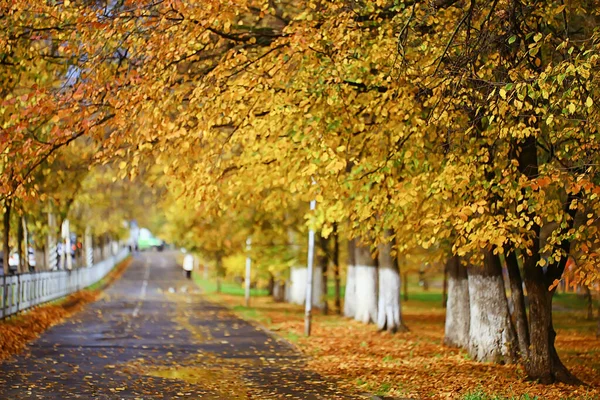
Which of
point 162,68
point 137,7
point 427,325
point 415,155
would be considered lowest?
point 427,325

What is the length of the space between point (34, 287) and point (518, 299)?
17.4 meters

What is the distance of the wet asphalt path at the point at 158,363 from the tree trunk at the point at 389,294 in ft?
11.8

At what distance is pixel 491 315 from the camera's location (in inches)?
683

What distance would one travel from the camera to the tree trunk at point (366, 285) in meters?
28.5

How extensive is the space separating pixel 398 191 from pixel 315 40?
250cm

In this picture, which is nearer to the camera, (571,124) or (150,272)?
(571,124)

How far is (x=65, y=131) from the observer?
13320mm

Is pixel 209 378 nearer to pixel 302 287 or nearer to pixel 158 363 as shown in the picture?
pixel 158 363

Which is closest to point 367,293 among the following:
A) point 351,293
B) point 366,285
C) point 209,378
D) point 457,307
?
point 366,285

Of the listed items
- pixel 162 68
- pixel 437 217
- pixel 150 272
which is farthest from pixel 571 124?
pixel 150 272

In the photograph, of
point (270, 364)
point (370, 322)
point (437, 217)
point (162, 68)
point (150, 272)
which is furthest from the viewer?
point (150, 272)

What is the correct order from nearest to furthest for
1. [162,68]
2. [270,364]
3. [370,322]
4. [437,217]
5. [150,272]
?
1. [437,217]
2. [162,68]
3. [270,364]
4. [370,322]
5. [150,272]

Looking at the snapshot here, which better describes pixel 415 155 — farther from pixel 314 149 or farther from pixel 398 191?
pixel 314 149

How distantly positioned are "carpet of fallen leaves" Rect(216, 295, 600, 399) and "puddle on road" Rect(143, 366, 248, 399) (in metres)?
1.67
